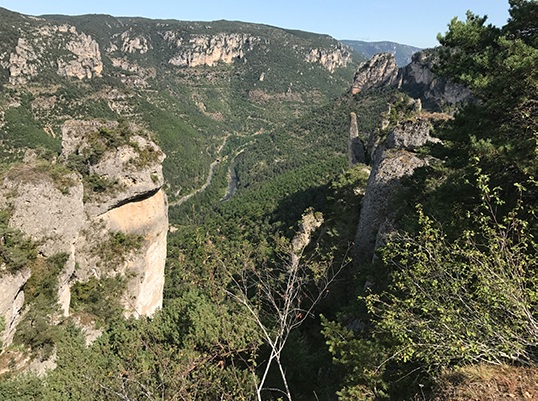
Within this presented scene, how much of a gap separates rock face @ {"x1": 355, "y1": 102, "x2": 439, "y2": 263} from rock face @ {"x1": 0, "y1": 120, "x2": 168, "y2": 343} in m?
12.9

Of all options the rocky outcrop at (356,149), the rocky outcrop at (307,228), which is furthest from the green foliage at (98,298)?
the rocky outcrop at (356,149)

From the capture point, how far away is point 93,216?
14898 millimetres

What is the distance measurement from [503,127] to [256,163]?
97.4 meters

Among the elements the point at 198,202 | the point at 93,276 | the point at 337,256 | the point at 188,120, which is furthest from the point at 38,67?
the point at 337,256

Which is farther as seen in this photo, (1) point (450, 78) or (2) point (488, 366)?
(1) point (450, 78)

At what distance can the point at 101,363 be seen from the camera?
1009 cm

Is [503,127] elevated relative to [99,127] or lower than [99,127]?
elevated

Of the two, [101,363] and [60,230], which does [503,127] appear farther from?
[60,230]

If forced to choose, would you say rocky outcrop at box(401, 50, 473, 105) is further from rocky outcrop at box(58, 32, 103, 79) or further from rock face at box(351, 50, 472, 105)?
rocky outcrop at box(58, 32, 103, 79)

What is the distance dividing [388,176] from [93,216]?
16.9 m

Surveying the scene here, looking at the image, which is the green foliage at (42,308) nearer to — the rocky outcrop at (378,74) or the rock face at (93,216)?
the rock face at (93,216)

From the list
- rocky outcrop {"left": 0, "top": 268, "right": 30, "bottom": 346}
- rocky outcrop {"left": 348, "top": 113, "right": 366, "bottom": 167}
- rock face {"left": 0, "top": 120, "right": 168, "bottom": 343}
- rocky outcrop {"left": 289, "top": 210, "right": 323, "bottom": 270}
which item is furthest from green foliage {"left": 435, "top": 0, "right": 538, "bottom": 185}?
rocky outcrop {"left": 348, "top": 113, "right": 366, "bottom": 167}

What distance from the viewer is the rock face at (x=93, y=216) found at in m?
11.0

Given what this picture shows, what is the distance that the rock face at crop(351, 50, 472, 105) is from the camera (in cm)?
7306
